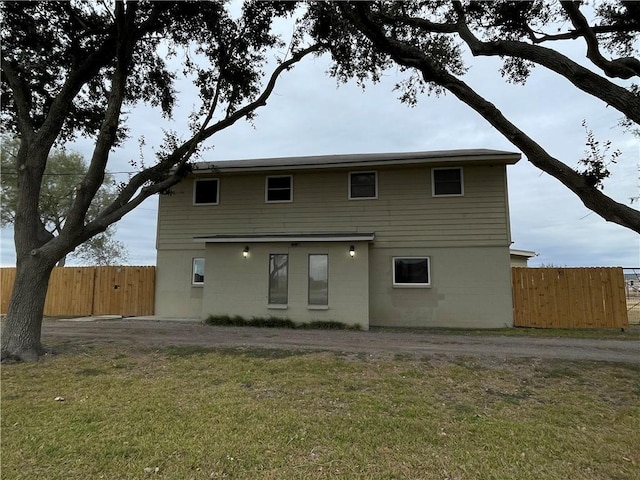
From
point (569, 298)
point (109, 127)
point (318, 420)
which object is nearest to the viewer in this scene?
point (318, 420)

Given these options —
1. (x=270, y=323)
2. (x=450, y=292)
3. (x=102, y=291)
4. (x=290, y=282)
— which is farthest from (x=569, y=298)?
(x=102, y=291)

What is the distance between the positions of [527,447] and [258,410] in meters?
2.68

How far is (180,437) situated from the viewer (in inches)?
143

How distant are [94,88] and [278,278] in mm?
7160

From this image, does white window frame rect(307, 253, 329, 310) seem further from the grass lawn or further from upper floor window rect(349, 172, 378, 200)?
the grass lawn

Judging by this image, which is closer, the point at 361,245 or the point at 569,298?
the point at 361,245

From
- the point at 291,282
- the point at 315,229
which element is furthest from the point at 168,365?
the point at 315,229

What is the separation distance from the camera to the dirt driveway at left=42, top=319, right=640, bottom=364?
25.0 ft

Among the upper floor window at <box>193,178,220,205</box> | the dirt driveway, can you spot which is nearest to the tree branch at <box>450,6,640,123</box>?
the dirt driveway

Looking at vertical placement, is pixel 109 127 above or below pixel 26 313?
above

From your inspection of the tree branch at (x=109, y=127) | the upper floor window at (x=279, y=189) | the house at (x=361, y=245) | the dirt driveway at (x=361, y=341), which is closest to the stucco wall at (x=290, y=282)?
the house at (x=361, y=245)

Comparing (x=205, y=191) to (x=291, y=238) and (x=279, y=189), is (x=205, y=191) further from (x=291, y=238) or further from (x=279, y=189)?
(x=291, y=238)

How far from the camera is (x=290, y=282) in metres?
12.1

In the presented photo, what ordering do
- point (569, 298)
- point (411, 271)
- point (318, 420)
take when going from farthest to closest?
point (411, 271), point (569, 298), point (318, 420)
